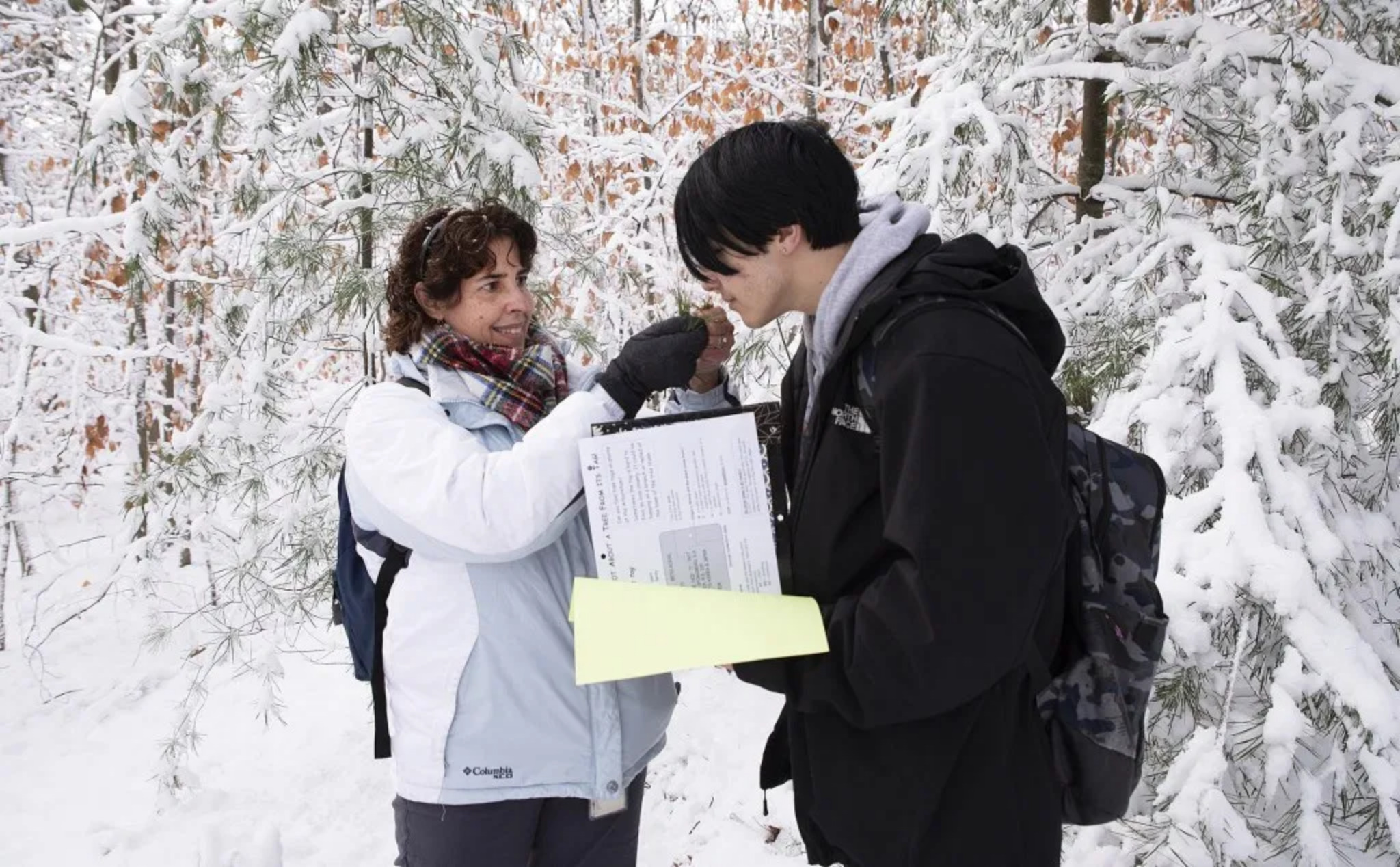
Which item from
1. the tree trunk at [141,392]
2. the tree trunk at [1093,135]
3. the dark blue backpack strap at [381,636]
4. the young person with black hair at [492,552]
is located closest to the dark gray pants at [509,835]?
the young person with black hair at [492,552]

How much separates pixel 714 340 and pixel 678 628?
63cm

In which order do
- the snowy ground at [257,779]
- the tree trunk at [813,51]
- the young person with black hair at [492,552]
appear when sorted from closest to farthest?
the young person with black hair at [492,552] < the snowy ground at [257,779] < the tree trunk at [813,51]

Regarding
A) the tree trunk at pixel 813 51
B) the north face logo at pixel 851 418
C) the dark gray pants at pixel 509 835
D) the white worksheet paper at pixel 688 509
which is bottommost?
the dark gray pants at pixel 509 835

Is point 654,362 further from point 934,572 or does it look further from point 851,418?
point 934,572

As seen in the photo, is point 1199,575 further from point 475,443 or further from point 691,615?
point 475,443

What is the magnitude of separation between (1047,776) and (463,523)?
3.39 ft

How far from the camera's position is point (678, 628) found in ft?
4.20

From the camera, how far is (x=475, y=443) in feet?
5.50

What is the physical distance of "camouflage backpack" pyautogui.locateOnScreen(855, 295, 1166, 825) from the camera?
130 centimetres

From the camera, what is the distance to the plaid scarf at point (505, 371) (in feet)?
5.96

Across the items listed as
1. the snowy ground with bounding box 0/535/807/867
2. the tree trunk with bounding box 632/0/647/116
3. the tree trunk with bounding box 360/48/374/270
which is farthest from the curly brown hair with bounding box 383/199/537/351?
the tree trunk with bounding box 632/0/647/116

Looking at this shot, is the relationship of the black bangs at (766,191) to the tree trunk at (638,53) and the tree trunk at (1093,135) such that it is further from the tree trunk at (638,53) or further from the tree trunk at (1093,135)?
the tree trunk at (638,53)

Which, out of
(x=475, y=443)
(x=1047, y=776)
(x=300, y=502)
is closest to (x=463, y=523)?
(x=475, y=443)

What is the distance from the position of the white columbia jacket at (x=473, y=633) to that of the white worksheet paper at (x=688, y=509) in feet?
0.63
